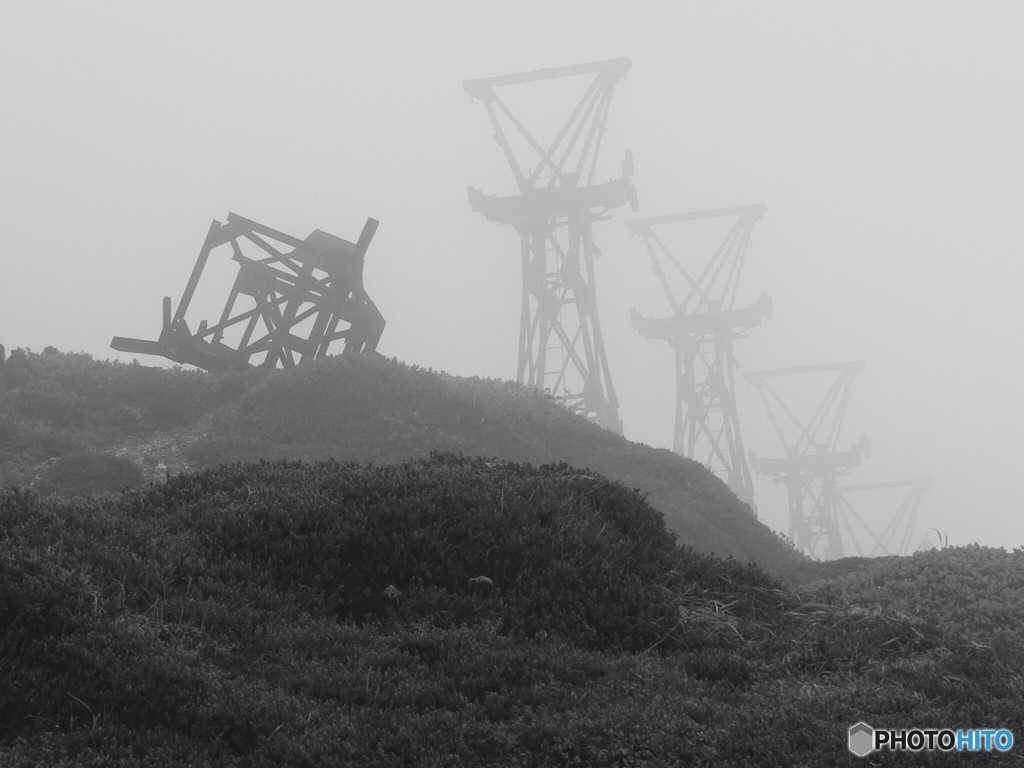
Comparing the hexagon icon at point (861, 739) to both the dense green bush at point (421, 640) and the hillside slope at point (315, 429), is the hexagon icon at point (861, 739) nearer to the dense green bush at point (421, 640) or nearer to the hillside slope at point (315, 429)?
the dense green bush at point (421, 640)

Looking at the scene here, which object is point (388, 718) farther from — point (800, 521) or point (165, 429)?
point (800, 521)

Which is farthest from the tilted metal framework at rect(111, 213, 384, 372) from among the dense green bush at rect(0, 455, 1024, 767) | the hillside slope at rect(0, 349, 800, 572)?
the dense green bush at rect(0, 455, 1024, 767)

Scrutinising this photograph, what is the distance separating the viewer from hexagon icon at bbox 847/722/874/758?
5.84 m

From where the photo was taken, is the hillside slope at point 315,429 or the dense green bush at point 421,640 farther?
the hillside slope at point 315,429

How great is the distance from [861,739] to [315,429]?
14390 millimetres

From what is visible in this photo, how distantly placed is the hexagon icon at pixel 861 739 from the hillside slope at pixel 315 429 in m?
10.3

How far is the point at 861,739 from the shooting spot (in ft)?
19.6

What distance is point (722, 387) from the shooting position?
48594mm

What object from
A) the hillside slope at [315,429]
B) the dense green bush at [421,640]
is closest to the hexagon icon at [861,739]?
the dense green bush at [421,640]

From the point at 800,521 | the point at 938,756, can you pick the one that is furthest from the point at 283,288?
the point at 800,521

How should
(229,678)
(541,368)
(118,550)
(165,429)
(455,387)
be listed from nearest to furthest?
(229,678) → (118,550) → (165,429) → (455,387) → (541,368)

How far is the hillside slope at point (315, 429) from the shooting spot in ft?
57.6

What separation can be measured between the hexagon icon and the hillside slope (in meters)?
10.3

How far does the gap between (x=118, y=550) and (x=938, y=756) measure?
5.43 metres
